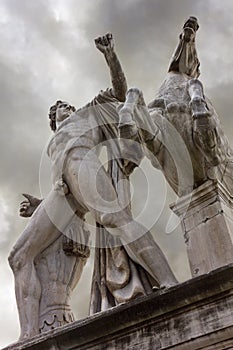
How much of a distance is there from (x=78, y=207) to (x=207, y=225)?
212cm

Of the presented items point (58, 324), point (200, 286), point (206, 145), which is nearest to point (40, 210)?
point (58, 324)

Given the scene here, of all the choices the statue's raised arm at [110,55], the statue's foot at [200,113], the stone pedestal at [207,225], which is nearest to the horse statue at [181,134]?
the statue's foot at [200,113]

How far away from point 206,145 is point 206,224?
942 millimetres

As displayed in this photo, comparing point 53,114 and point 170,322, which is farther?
point 53,114

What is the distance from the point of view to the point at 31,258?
24.1 ft

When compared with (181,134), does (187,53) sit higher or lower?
higher

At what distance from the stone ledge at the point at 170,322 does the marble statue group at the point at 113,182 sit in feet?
2.11

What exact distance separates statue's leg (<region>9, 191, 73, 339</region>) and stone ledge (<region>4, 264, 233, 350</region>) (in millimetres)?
1181

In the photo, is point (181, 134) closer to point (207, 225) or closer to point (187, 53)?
point (207, 225)

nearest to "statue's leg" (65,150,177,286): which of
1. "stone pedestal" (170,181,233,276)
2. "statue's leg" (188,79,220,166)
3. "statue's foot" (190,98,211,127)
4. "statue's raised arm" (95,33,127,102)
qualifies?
"stone pedestal" (170,181,233,276)

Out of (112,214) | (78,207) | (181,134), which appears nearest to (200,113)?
(181,134)

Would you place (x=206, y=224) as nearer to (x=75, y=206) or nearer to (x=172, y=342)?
(x=172, y=342)

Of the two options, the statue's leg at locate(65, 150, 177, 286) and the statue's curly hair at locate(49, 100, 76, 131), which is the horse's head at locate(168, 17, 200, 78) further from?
the statue's curly hair at locate(49, 100, 76, 131)

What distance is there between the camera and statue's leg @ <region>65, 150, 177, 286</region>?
634 centimetres
